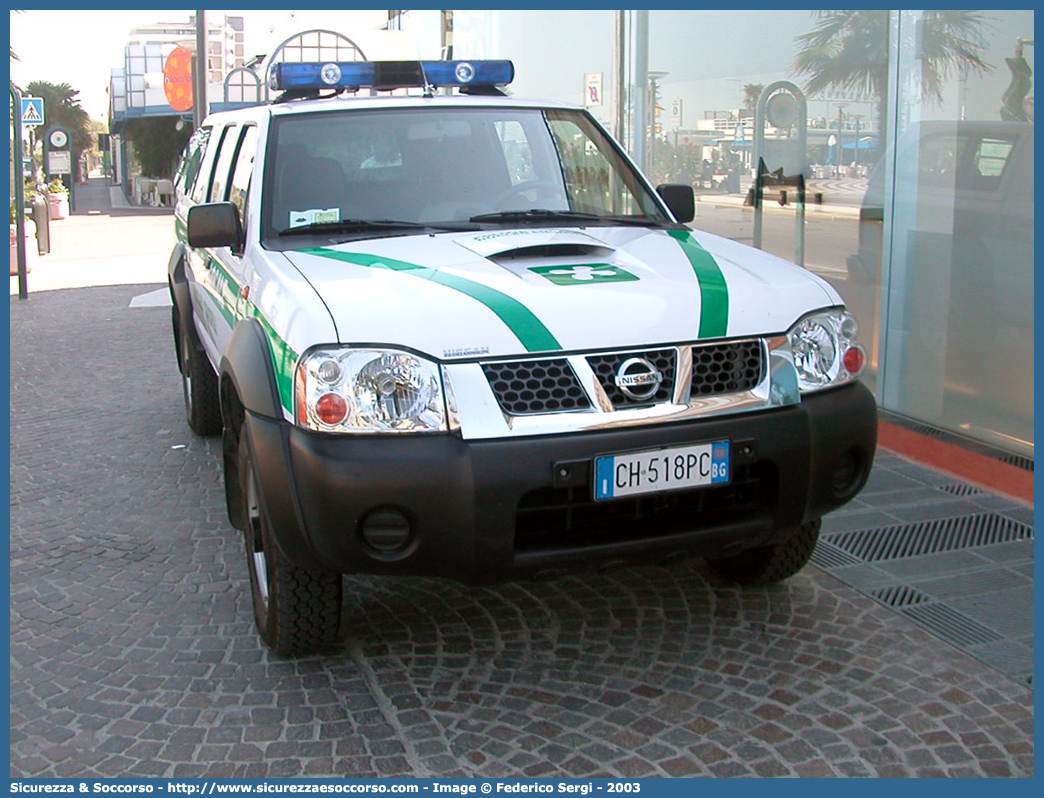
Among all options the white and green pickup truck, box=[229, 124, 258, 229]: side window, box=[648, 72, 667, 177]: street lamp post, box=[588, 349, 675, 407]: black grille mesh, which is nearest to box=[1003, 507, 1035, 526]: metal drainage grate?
the white and green pickup truck

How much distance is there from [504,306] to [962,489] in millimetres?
3238

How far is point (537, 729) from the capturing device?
11.1 feet

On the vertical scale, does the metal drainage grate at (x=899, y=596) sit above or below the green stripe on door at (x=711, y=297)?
below

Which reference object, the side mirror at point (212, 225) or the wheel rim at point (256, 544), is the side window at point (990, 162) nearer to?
the side mirror at point (212, 225)

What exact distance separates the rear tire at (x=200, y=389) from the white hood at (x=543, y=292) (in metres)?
2.77

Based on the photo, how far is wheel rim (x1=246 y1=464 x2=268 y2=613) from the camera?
12.5 ft

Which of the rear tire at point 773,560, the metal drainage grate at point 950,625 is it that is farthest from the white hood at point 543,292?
the metal drainage grate at point 950,625

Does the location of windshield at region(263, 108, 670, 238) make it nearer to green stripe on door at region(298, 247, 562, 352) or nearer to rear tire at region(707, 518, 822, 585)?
green stripe on door at region(298, 247, 562, 352)

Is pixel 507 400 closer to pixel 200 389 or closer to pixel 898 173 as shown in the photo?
pixel 200 389

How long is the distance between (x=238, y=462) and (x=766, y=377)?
1.72 metres

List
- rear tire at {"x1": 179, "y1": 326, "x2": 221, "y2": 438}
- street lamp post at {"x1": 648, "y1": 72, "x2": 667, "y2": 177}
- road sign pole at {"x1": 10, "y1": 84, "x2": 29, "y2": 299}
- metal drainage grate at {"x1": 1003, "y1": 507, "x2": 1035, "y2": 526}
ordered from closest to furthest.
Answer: metal drainage grate at {"x1": 1003, "y1": 507, "x2": 1035, "y2": 526} → rear tire at {"x1": 179, "y1": 326, "x2": 221, "y2": 438} → street lamp post at {"x1": 648, "y1": 72, "x2": 667, "y2": 177} → road sign pole at {"x1": 10, "y1": 84, "x2": 29, "y2": 299}

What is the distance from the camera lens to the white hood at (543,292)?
10.8 ft

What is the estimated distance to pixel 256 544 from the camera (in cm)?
394

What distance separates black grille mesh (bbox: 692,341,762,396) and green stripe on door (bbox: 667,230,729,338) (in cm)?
5
